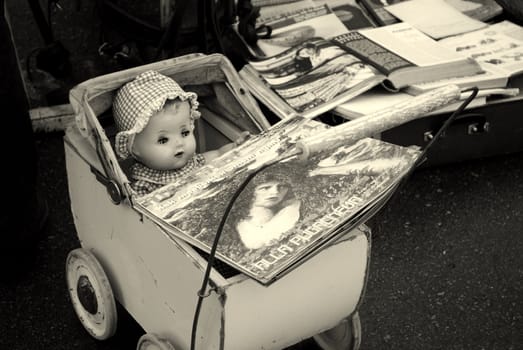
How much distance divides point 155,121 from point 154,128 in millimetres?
13

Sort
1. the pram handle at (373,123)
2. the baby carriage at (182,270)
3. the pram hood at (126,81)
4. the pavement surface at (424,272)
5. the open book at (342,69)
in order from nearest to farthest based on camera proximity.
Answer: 1. the pram handle at (373,123)
2. the baby carriage at (182,270)
3. the pram hood at (126,81)
4. the pavement surface at (424,272)
5. the open book at (342,69)

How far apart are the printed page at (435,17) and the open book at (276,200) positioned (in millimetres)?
860

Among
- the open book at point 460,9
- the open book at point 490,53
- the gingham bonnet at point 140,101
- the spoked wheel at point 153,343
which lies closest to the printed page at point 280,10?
the open book at point 460,9

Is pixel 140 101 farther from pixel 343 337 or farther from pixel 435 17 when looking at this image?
pixel 435 17

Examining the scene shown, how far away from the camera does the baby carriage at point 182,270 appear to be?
3.66 ft

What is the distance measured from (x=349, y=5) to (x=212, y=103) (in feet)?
2.66

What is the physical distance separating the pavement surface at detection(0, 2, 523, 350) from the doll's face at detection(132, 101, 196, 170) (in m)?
0.36

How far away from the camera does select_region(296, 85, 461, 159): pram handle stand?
990 millimetres

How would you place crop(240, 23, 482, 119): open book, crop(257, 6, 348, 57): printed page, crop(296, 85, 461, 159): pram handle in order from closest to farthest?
crop(296, 85, 461, 159): pram handle < crop(240, 23, 482, 119): open book < crop(257, 6, 348, 57): printed page

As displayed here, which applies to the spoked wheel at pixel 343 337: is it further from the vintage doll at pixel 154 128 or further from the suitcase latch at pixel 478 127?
the suitcase latch at pixel 478 127

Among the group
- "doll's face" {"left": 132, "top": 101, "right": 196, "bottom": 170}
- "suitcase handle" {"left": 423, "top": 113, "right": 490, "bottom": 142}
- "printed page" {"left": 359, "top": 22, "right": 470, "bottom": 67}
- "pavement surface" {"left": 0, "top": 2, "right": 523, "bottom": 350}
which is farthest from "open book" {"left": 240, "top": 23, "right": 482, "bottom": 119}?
"doll's face" {"left": 132, "top": 101, "right": 196, "bottom": 170}

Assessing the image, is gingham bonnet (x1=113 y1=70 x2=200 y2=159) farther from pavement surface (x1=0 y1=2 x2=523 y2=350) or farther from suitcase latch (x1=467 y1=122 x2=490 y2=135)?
suitcase latch (x1=467 y1=122 x2=490 y2=135)

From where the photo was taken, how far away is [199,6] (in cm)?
175

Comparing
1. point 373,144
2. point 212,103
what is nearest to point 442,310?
point 373,144
